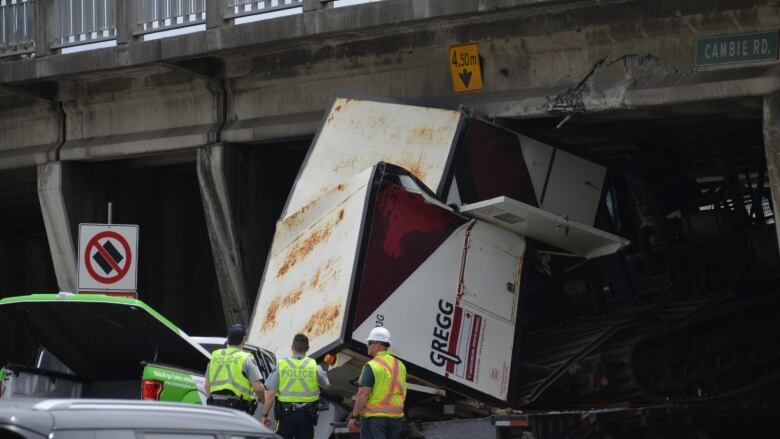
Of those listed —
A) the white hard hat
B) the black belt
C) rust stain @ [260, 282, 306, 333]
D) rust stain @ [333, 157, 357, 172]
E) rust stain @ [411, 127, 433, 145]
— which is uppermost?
rust stain @ [411, 127, 433, 145]

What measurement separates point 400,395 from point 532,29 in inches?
198

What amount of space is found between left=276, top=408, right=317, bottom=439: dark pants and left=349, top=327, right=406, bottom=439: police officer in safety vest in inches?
17.0

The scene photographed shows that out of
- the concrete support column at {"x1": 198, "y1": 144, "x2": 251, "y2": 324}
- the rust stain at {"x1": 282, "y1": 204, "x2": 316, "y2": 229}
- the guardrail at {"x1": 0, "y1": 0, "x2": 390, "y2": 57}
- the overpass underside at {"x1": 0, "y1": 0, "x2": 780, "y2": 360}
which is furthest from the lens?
the concrete support column at {"x1": 198, "y1": 144, "x2": 251, "y2": 324}

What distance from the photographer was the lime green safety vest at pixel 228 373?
11523mm

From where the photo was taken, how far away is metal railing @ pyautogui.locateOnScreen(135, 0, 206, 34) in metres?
17.4

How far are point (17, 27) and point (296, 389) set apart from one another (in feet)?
33.1

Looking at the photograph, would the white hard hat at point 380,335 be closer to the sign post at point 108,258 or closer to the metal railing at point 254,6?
the sign post at point 108,258

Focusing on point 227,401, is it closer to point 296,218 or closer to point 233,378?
point 233,378

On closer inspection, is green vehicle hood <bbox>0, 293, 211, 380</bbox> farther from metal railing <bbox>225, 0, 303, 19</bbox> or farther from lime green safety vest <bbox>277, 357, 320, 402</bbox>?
metal railing <bbox>225, 0, 303, 19</bbox>

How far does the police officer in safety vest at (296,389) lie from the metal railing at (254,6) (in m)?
5.71

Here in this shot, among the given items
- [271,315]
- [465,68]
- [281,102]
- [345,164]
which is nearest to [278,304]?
[271,315]

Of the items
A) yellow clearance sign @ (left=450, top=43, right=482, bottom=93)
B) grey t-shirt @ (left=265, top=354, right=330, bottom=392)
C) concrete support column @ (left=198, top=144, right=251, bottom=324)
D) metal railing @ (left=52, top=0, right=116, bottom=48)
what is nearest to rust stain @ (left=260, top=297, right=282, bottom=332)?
grey t-shirt @ (left=265, top=354, right=330, bottom=392)

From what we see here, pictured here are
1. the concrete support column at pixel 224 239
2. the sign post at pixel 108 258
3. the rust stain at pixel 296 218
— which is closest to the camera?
the rust stain at pixel 296 218

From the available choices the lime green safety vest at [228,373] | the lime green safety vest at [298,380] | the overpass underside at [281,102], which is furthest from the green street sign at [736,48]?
the lime green safety vest at [228,373]
